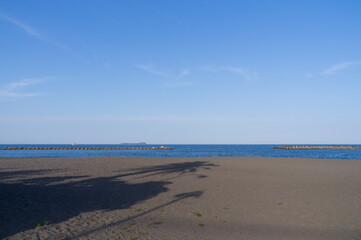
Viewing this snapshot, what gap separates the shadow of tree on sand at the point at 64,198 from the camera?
34.0 feet

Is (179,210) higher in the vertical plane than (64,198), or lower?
lower

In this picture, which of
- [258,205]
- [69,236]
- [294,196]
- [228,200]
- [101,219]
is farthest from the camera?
[294,196]

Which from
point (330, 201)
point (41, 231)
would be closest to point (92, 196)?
point (41, 231)

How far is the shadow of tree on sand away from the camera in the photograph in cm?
1038

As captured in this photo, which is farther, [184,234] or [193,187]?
[193,187]

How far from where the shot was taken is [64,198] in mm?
14227

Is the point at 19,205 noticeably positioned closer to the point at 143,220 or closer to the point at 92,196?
the point at 92,196

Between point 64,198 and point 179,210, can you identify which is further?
point 64,198

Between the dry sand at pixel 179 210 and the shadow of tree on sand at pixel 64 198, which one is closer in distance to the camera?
the dry sand at pixel 179 210

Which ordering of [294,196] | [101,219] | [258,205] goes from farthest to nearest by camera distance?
[294,196] < [258,205] < [101,219]

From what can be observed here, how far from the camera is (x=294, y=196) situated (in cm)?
1670

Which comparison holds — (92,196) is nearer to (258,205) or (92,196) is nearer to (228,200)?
(228,200)

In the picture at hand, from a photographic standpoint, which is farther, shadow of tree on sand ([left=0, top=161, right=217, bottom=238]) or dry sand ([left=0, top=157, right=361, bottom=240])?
shadow of tree on sand ([left=0, top=161, right=217, bottom=238])

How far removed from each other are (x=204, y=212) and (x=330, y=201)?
24.8ft
